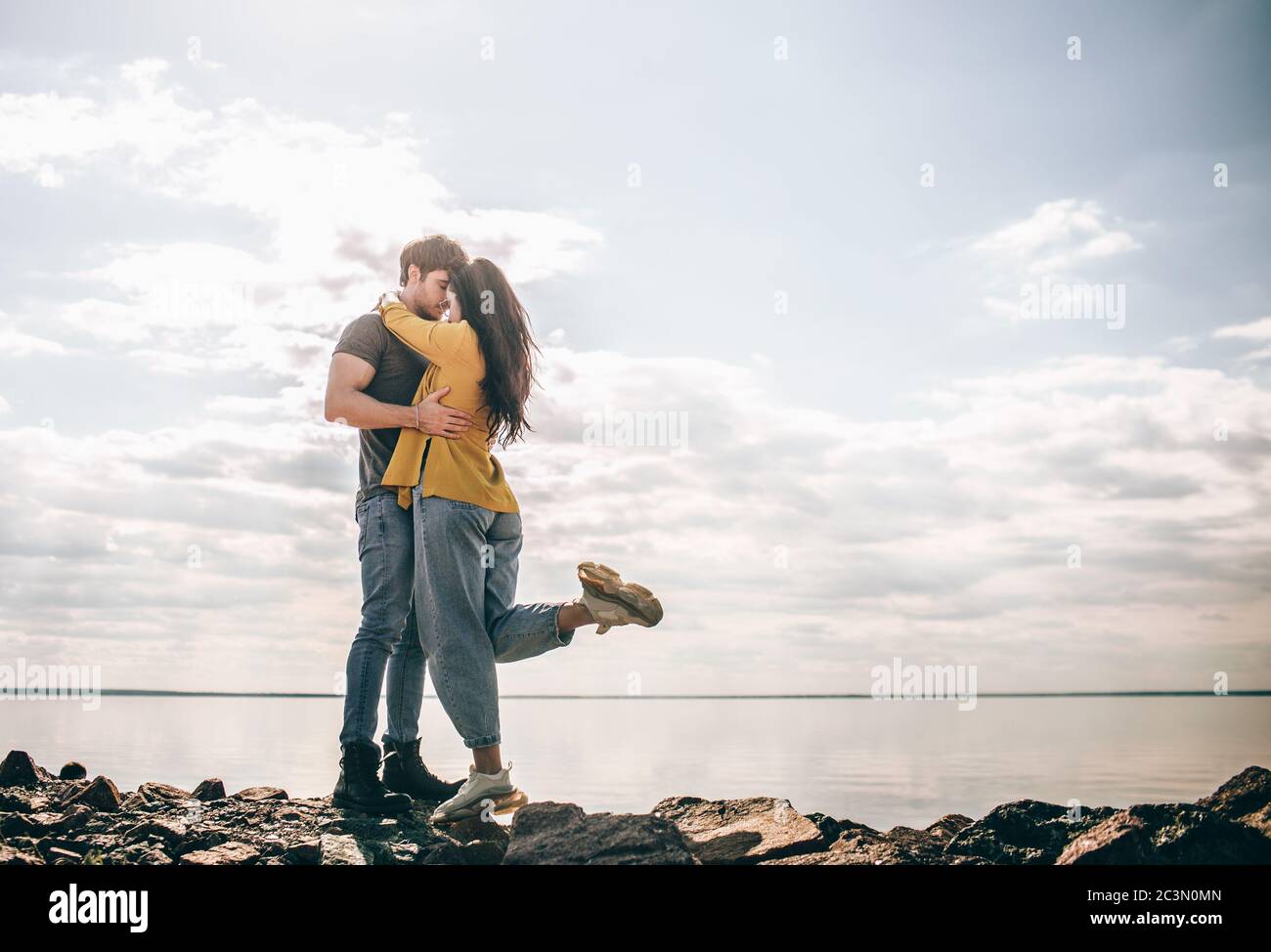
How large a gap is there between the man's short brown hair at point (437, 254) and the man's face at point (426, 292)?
2 cm

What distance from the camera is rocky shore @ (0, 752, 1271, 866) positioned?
11.6 ft

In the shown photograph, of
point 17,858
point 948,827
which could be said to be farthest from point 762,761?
point 17,858

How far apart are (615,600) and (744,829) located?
1079 millimetres

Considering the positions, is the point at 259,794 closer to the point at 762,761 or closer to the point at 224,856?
the point at 224,856

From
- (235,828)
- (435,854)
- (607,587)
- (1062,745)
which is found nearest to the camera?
(435,854)

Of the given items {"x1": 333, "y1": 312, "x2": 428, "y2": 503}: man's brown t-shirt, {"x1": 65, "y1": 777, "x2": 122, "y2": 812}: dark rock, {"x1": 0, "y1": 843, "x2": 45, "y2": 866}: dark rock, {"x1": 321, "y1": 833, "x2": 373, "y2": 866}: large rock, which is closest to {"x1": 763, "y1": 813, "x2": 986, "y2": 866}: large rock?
{"x1": 321, "y1": 833, "x2": 373, "y2": 866}: large rock

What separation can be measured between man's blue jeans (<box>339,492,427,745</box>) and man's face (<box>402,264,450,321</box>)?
83 cm

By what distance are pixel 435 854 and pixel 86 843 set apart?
5.32ft

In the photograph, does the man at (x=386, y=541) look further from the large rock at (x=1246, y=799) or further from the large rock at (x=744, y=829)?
the large rock at (x=1246, y=799)

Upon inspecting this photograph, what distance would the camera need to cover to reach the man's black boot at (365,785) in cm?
410
